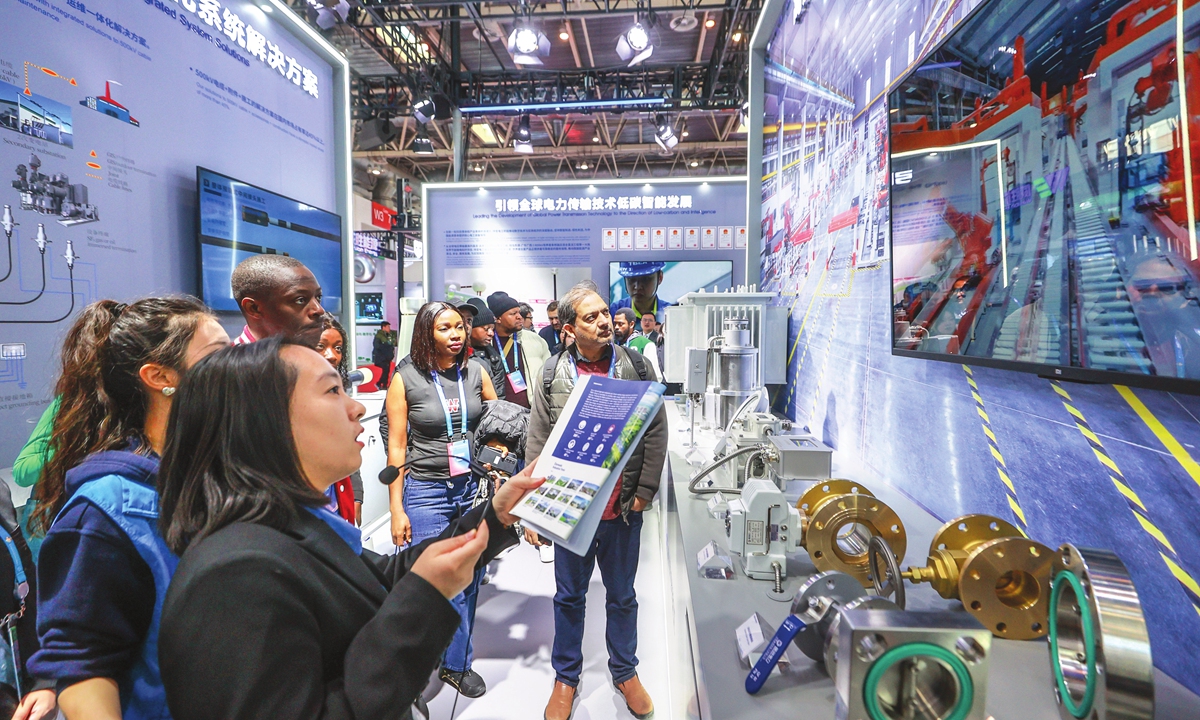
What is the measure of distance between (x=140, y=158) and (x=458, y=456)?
2.32 meters

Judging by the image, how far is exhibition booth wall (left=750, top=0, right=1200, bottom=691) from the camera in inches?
40.6

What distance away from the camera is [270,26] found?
12.6 ft

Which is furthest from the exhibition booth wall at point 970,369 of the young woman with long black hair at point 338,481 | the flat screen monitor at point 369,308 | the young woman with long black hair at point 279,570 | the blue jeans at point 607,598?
the flat screen monitor at point 369,308

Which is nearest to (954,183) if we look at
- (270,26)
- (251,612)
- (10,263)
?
(251,612)

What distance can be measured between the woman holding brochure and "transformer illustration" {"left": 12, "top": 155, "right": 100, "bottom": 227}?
160 centimetres

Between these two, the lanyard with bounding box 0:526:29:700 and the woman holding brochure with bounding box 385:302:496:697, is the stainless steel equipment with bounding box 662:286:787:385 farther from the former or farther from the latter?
the lanyard with bounding box 0:526:29:700

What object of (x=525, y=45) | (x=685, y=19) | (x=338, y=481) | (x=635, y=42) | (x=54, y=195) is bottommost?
(x=338, y=481)

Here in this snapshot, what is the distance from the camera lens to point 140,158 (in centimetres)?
285

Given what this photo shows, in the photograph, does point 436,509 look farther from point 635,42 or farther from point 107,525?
Answer: point 635,42

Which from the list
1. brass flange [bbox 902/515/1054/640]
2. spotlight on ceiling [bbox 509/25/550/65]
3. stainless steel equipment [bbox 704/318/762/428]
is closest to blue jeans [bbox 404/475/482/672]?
stainless steel equipment [bbox 704/318/762/428]

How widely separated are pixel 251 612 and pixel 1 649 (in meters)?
1.61

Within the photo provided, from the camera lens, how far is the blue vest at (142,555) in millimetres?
923

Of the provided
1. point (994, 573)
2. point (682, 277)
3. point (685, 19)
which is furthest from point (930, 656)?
point (685, 19)

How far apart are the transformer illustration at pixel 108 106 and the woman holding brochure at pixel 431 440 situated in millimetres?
1837
